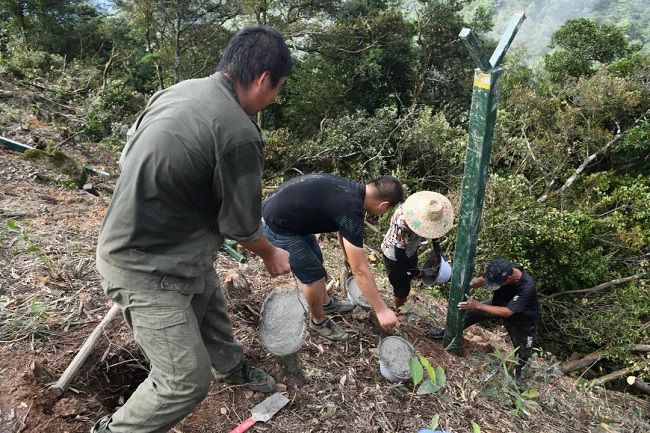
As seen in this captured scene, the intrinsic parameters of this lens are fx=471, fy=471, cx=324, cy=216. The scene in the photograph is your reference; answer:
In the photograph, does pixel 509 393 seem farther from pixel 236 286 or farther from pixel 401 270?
pixel 236 286

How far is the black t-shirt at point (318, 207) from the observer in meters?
2.73

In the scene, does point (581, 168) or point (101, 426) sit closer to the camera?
point (101, 426)

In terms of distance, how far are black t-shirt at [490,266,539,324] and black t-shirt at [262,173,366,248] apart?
198cm

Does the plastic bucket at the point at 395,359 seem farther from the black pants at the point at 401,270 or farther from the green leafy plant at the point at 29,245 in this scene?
the green leafy plant at the point at 29,245

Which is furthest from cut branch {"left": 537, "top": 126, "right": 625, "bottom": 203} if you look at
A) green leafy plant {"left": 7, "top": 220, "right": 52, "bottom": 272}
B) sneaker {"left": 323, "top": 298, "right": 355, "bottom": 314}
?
green leafy plant {"left": 7, "top": 220, "right": 52, "bottom": 272}

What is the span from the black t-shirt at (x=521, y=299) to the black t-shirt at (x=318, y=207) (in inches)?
77.8

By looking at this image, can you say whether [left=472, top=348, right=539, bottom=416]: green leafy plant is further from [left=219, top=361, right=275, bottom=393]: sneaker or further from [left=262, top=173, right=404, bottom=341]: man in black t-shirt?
[left=219, top=361, right=275, bottom=393]: sneaker

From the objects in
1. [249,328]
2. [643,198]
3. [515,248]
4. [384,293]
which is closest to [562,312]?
[515,248]

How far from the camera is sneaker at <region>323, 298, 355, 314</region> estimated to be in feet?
11.4

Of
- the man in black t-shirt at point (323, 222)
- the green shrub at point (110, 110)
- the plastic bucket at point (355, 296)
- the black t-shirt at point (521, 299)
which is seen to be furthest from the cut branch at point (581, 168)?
the green shrub at point (110, 110)

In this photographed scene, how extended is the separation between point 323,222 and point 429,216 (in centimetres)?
96

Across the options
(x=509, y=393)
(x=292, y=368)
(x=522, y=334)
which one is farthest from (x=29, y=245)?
(x=522, y=334)

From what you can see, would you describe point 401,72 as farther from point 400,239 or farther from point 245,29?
point 245,29

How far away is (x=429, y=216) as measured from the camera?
347 centimetres
